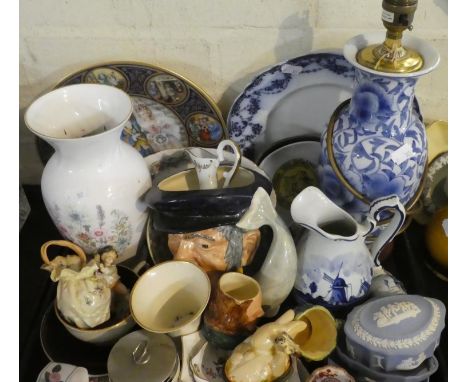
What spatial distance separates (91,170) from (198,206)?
0.50 feet

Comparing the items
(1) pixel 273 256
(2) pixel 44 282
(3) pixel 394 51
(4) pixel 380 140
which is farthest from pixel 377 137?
(2) pixel 44 282

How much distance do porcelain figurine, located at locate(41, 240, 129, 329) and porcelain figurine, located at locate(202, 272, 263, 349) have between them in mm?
139

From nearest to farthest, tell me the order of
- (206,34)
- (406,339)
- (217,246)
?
(406,339), (217,246), (206,34)

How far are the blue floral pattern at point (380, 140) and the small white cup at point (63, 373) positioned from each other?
0.43 metres

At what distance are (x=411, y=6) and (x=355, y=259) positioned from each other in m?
0.32

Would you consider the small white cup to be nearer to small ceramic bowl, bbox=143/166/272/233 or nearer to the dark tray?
the dark tray

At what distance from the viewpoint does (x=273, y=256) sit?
26.5 inches

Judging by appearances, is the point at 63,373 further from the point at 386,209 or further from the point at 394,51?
the point at 394,51

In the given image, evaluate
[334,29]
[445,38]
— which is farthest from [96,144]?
[445,38]

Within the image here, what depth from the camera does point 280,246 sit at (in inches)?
26.2

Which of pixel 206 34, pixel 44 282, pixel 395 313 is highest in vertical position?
pixel 206 34

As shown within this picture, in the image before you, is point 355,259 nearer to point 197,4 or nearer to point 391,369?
point 391,369

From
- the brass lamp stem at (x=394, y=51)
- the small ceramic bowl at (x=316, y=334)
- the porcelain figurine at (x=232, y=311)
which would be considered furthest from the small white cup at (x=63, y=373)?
the brass lamp stem at (x=394, y=51)

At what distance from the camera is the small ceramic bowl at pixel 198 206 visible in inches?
26.0
